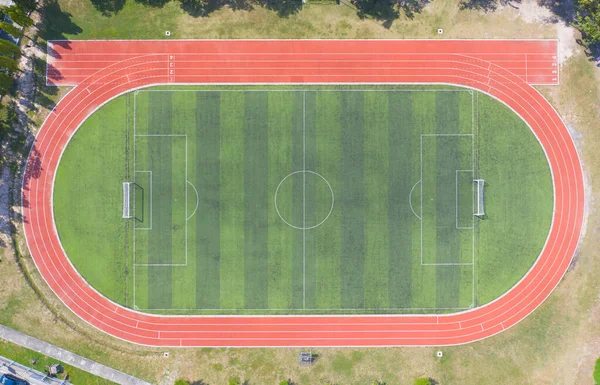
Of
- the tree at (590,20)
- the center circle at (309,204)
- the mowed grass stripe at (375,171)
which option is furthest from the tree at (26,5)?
the tree at (590,20)

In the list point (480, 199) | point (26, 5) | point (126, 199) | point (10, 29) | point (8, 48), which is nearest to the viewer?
point (10, 29)

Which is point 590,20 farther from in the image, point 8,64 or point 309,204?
point 8,64

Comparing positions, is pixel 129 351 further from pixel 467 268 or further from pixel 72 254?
pixel 467 268

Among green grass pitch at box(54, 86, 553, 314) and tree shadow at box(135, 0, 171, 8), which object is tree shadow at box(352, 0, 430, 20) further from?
tree shadow at box(135, 0, 171, 8)

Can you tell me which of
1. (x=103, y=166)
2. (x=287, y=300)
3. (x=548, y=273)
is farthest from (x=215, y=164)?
(x=548, y=273)

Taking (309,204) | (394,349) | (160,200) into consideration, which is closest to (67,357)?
(160,200)

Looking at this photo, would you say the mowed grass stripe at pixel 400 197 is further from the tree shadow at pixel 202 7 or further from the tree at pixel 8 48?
the tree at pixel 8 48
